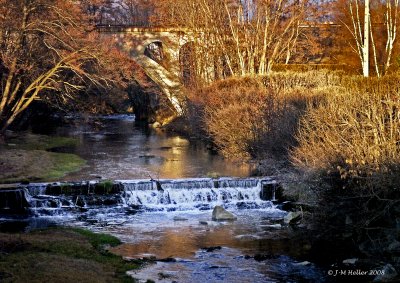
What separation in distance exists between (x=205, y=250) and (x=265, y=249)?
1385 millimetres

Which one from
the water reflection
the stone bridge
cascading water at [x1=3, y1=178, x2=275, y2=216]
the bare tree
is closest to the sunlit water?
the water reflection

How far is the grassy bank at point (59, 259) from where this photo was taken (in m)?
11.1

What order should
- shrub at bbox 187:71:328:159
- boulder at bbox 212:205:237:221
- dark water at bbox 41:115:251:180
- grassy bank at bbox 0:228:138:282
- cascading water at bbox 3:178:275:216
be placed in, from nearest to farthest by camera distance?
grassy bank at bbox 0:228:138:282 → boulder at bbox 212:205:237:221 → cascading water at bbox 3:178:275:216 → dark water at bbox 41:115:251:180 → shrub at bbox 187:71:328:159

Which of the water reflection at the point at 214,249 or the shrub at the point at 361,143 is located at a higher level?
the shrub at the point at 361,143

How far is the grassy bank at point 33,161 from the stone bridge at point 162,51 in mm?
13830

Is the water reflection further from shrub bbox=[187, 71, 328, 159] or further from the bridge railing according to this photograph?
the bridge railing

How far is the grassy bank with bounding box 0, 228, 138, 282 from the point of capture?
11133 mm

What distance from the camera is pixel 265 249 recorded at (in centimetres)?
1487

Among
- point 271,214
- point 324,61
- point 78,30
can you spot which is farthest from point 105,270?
point 324,61

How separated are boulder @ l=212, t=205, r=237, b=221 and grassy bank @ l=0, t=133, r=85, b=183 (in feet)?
23.3

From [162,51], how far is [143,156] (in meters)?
21.3

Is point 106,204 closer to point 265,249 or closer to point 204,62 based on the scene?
point 265,249

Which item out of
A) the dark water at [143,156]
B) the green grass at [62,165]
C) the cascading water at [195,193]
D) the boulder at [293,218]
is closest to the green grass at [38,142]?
the dark water at [143,156]

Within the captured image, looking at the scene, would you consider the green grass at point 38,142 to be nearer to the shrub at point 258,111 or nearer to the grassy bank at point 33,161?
the grassy bank at point 33,161
